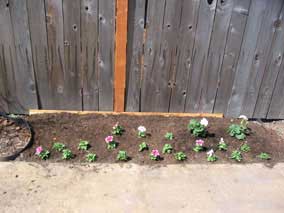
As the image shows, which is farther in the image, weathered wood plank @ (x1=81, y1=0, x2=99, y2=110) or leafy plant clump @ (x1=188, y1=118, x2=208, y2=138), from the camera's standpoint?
leafy plant clump @ (x1=188, y1=118, x2=208, y2=138)

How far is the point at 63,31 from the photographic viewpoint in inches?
106

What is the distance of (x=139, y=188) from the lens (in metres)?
2.30

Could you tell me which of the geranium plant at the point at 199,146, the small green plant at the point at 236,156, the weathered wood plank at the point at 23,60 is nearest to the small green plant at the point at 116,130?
the geranium plant at the point at 199,146

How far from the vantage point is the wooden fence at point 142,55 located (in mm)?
2646

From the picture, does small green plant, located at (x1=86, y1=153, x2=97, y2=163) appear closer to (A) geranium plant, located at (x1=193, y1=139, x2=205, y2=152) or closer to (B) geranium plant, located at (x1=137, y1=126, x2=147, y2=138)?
(B) geranium plant, located at (x1=137, y1=126, x2=147, y2=138)

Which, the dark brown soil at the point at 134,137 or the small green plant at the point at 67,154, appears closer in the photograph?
the small green plant at the point at 67,154

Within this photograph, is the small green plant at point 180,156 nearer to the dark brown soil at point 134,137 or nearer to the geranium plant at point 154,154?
the dark brown soil at point 134,137

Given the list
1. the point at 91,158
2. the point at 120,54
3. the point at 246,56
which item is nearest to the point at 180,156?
the point at 91,158

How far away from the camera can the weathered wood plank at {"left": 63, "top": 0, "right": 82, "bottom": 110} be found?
8.55 feet

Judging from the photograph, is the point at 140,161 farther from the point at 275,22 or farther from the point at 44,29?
the point at 275,22

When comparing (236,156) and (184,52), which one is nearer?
(236,156)

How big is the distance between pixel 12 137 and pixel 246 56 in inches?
92.0

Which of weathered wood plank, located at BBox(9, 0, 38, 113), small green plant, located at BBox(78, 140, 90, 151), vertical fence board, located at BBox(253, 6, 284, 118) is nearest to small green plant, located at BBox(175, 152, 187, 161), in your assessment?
small green plant, located at BBox(78, 140, 90, 151)

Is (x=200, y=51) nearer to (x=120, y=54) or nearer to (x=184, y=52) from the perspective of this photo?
(x=184, y=52)
